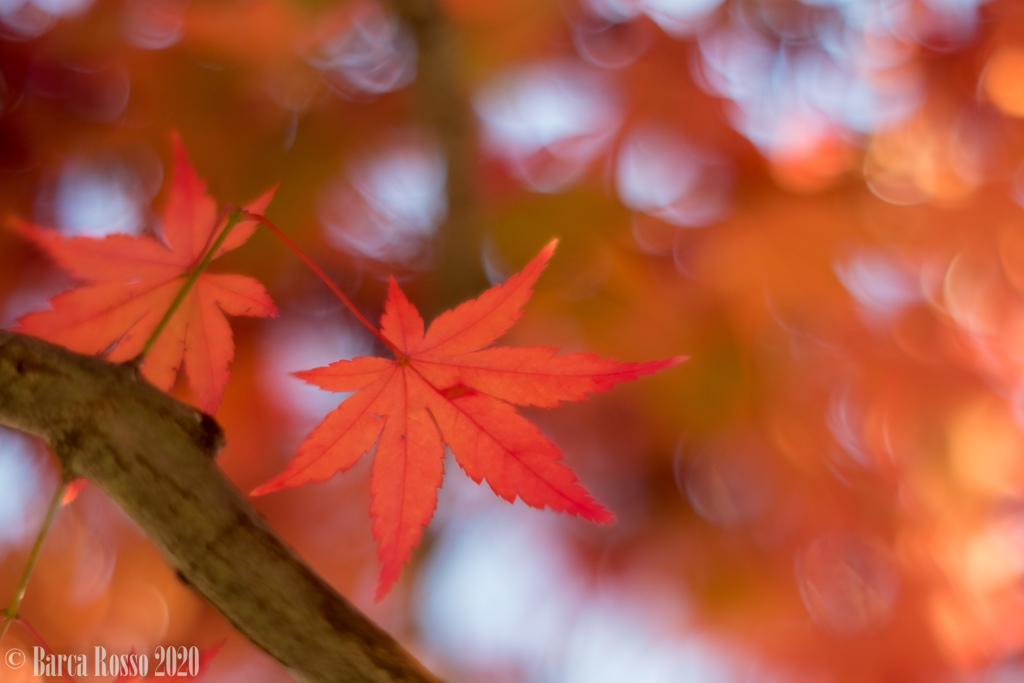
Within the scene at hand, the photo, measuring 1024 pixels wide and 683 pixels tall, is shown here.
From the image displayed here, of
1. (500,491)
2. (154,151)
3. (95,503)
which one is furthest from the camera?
(95,503)

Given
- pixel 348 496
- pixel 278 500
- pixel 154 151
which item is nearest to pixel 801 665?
pixel 348 496

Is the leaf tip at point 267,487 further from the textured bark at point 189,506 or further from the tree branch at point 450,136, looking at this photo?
the tree branch at point 450,136

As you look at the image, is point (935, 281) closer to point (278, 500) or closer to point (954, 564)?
point (954, 564)

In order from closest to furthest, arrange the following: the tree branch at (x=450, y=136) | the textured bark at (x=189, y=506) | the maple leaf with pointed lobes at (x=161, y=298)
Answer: the textured bark at (x=189, y=506)
the maple leaf with pointed lobes at (x=161, y=298)
the tree branch at (x=450, y=136)

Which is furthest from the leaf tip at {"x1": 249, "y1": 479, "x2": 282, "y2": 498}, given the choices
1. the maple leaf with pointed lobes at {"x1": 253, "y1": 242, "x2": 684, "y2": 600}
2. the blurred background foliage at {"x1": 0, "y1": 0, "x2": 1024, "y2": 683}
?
the blurred background foliage at {"x1": 0, "y1": 0, "x2": 1024, "y2": 683}

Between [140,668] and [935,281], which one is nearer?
[140,668]

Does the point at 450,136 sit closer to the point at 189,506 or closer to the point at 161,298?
the point at 161,298

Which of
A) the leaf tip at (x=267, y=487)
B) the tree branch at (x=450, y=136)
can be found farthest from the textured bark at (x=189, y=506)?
the tree branch at (x=450, y=136)
